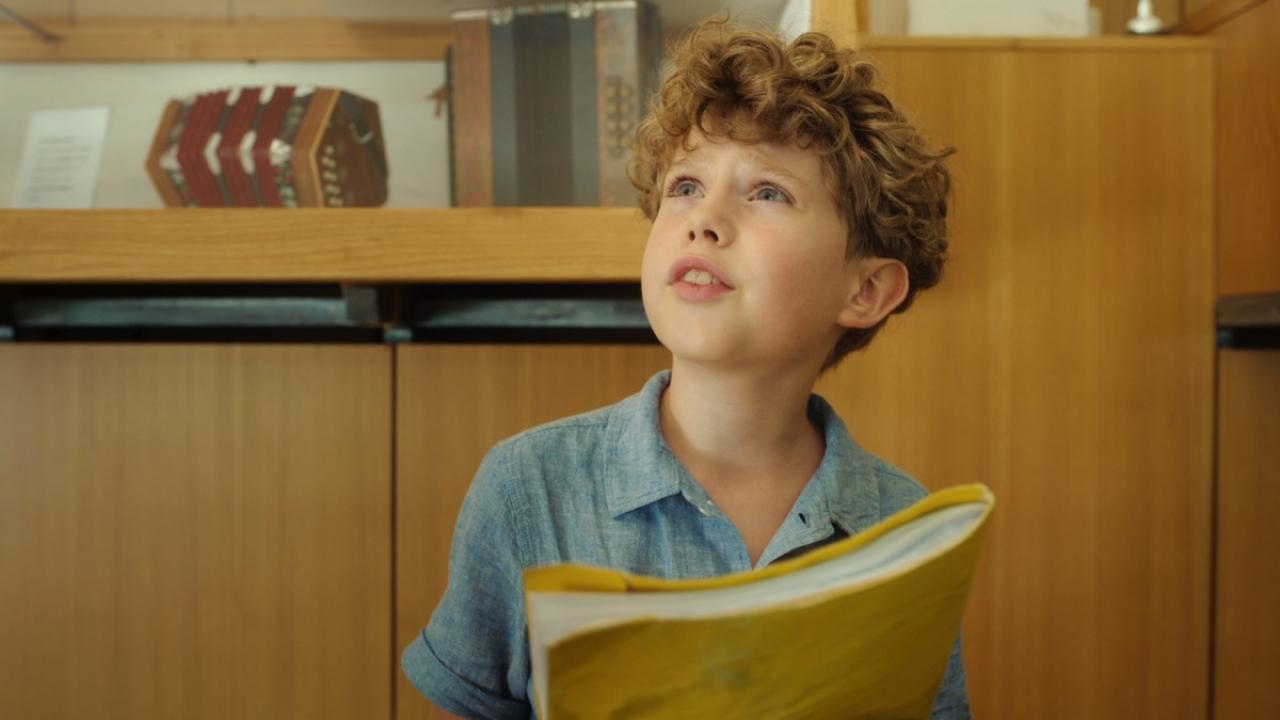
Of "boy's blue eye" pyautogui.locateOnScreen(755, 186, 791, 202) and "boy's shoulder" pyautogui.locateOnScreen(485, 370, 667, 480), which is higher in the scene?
"boy's blue eye" pyautogui.locateOnScreen(755, 186, 791, 202)

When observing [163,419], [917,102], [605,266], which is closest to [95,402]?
[163,419]

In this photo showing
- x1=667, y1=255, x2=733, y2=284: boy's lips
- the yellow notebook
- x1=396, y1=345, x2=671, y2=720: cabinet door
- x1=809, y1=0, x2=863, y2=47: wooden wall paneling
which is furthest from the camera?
x1=396, y1=345, x2=671, y2=720: cabinet door

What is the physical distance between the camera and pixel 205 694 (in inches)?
54.6

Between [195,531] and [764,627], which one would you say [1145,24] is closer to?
[764,627]

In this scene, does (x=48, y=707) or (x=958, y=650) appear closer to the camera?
(x=958, y=650)

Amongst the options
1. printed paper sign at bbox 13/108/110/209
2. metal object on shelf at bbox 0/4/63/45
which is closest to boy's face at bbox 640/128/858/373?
printed paper sign at bbox 13/108/110/209

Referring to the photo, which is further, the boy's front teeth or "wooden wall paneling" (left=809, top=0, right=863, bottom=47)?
"wooden wall paneling" (left=809, top=0, right=863, bottom=47)

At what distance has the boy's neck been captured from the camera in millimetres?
850

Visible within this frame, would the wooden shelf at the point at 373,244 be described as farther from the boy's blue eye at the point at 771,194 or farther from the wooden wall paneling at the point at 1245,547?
the wooden wall paneling at the point at 1245,547

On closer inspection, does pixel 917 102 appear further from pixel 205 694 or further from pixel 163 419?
pixel 205 694

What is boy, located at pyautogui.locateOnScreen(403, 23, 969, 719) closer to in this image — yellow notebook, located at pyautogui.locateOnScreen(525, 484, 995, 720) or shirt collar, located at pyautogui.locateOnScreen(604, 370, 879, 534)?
shirt collar, located at pyautogui.locateOnScreen(604, 370, 879, 534)

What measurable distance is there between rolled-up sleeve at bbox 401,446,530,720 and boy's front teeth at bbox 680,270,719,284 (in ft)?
0.71

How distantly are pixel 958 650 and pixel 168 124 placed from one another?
117 centimetres

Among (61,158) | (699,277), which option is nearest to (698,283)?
(699,277)
